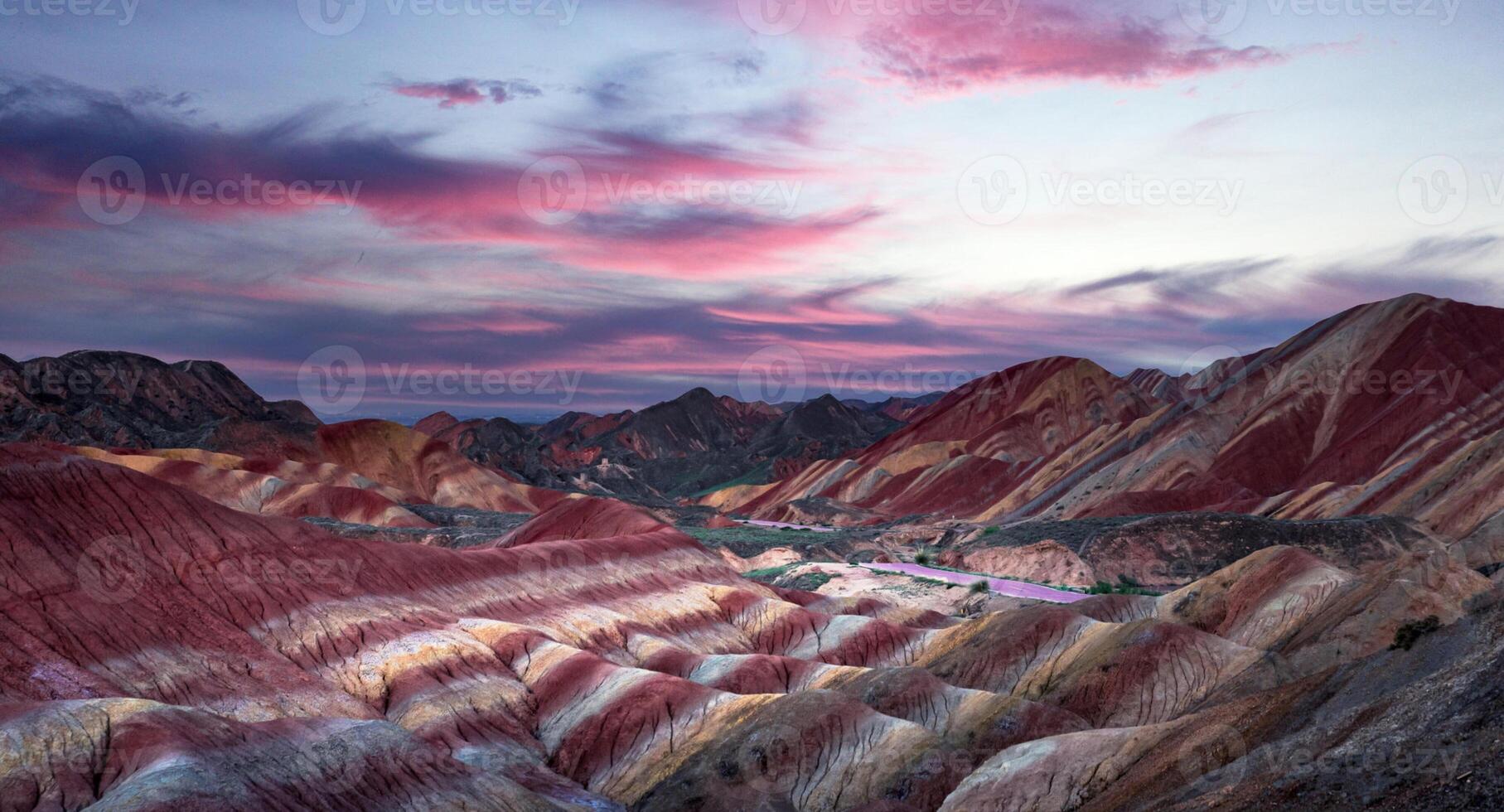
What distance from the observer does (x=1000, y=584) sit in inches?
3105

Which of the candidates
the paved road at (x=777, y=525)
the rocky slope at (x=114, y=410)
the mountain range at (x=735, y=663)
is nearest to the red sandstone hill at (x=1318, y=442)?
the mountain range at (x=735, y=663)

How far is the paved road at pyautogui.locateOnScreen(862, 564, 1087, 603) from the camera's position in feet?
240

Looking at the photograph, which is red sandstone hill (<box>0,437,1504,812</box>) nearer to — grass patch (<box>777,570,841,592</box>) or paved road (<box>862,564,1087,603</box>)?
paved road (<box>862,564,1087,603</box>)

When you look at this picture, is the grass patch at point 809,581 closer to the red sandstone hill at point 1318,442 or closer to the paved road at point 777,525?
the red sandstone hill at point 1318,442

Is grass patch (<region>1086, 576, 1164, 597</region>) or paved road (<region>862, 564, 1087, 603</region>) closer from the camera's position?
paved road (<region>862, 564, 1087, 603</region>)

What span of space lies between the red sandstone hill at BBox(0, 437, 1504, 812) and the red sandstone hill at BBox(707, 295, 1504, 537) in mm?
48091

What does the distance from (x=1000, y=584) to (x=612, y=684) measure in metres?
43.4

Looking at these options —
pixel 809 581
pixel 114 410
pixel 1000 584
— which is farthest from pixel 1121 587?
pixel 114 410

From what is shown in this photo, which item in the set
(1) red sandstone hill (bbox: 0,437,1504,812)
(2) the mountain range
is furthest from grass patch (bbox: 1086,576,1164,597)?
(1) red sandstone hill (bbox: 0,437,1504,812)

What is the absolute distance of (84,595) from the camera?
128 ft

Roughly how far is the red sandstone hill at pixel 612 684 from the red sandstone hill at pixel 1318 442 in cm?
4809

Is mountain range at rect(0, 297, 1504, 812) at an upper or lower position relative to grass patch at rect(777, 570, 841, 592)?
upper

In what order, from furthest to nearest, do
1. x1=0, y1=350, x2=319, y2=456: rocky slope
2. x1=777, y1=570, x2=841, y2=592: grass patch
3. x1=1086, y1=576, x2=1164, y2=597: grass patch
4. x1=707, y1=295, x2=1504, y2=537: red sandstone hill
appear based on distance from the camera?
1. x1=0, y1=350, x2=319, y2=456: rocky slope
2. x1=707, y1=295, x2=1504, y2=537: red sandstone hill
3. x1=1086, y1=576, x2=1164, y2=597: grass patch
4. x1=777, y1=570, x2=841, y2=592: grass patch

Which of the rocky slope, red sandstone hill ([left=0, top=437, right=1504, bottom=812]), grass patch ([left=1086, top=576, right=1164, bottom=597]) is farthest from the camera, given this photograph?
the rocky slope
